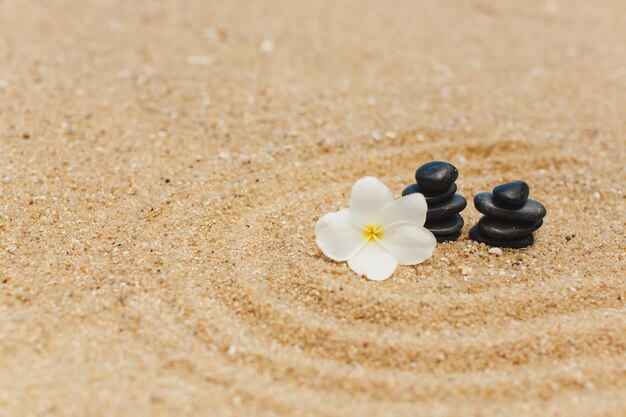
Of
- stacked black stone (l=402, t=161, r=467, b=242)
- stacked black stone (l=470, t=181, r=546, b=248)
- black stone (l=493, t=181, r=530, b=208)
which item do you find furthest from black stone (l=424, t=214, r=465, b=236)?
black stone (l=493, t=181, r=530, b=208)

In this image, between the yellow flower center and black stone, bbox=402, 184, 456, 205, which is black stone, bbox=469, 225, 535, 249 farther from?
the yellow flower center

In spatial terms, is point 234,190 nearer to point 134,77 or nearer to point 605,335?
point 134,77

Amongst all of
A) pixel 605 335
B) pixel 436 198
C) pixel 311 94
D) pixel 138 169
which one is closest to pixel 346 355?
pixel 436 198

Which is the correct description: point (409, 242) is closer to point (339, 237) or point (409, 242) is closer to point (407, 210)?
point (407, 210)

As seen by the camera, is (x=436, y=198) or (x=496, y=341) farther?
(x=436, y=198)

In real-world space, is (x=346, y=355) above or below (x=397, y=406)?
above

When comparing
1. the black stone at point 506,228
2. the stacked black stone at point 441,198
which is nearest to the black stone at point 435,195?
the stacked black stone at point 441,198

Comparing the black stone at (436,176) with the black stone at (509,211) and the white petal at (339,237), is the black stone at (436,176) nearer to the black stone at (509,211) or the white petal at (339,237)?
the black stone at (509,211)

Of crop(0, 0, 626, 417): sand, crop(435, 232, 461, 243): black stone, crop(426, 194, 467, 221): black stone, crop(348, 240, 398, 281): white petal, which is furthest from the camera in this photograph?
crop(435, 232, 461, 243): black stone
